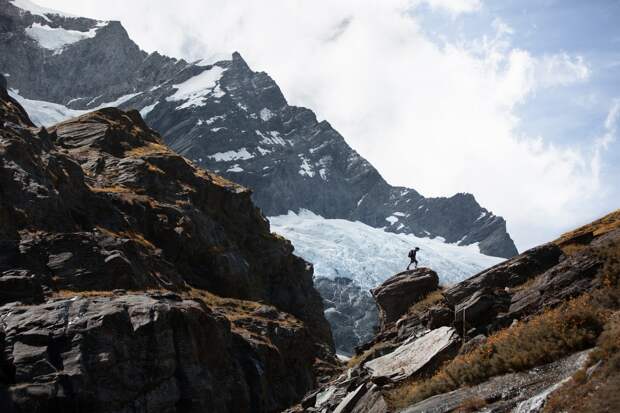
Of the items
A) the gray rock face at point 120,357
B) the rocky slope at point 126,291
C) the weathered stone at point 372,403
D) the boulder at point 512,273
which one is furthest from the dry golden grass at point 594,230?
the rocky slope at point 126,291

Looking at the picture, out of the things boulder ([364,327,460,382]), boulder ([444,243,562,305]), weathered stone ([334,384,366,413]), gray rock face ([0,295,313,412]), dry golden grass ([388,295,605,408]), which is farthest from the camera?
gray rock face ([0,295,313,412])

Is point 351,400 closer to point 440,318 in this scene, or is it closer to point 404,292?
point 440,318

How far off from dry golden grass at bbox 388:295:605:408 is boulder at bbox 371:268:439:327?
1276 cm

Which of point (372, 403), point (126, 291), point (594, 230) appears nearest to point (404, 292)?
point (594, 230)

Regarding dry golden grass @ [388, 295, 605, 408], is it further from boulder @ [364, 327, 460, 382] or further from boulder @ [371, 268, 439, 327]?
boulder @ [371, 268, 439, 327]

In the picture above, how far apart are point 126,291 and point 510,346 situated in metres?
24.8

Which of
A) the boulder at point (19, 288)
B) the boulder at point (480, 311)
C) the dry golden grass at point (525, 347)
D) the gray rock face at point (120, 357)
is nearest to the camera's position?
the dry golden grass at point (525, 347)

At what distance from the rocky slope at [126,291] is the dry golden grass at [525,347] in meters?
16.5

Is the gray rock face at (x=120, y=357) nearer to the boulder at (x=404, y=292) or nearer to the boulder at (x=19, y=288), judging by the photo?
the boulder at (x=19, y=288)

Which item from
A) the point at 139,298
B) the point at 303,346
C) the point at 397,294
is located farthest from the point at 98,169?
the point at 397,294

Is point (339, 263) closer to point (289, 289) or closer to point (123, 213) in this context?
point (289, 289)

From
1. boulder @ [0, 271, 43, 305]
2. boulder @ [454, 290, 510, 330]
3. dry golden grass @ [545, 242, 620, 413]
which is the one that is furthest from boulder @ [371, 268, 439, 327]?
dry golden grass @ [545, 242, 620, 413]

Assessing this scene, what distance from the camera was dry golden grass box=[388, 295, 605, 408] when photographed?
15672 millimetres

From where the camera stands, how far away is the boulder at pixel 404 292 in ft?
104
